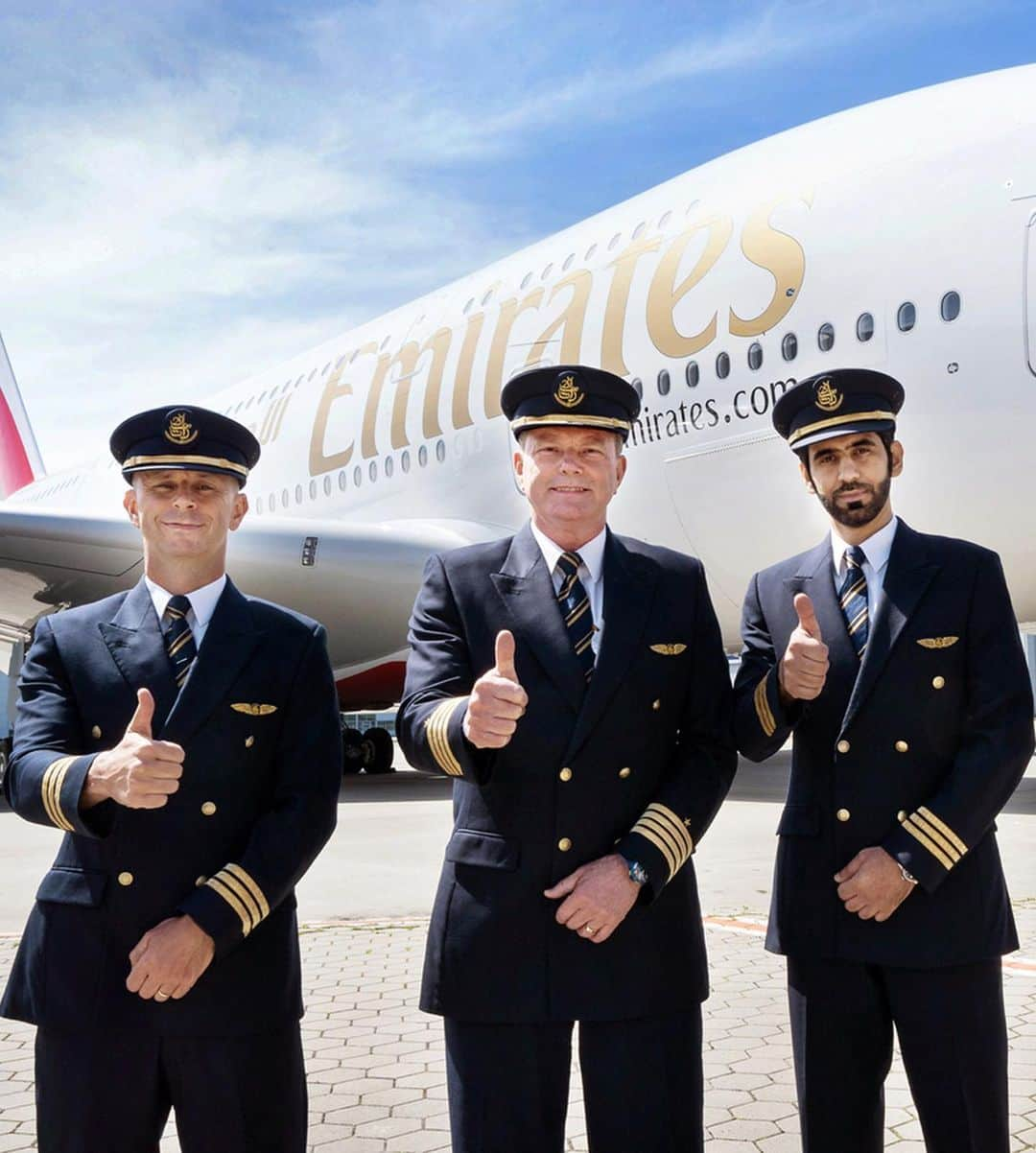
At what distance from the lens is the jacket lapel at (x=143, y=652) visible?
92.7 inches

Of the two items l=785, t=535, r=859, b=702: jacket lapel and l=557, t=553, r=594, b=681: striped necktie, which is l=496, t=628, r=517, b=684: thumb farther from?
l=785, t=535, r=859, b=702: jacket lapel

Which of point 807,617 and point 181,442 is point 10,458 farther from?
point 807,617

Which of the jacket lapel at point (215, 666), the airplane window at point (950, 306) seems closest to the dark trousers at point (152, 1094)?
the jacket lapel at point (215, 666)

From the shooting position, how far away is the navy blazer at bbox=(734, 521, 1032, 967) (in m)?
2.37

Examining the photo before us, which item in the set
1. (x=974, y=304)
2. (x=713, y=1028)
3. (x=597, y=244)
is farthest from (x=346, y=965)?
(x=597, y=244)

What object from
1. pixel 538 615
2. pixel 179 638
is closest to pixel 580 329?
pixel 538 615

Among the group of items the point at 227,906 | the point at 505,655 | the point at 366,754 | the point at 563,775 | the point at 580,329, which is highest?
the point at 580,329

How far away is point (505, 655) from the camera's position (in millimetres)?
2100

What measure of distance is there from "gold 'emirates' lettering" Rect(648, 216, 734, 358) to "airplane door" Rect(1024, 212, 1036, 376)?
7.03 feet

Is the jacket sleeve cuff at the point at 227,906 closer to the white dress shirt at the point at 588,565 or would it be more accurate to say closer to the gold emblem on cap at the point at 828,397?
the white dress shirt at the point at 588,565

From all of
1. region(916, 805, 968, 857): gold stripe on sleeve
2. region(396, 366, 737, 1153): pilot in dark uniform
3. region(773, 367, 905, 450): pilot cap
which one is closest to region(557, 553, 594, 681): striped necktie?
region(396, 366, 737, 1153): pilot in dark uniform

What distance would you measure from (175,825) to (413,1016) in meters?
2.22

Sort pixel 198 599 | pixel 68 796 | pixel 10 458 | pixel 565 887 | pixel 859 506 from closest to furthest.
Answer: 1. pixel 68 796
2. pixel 565 887
3. pixel 198 599
4. pixel 859 506
5. pixel 10 458

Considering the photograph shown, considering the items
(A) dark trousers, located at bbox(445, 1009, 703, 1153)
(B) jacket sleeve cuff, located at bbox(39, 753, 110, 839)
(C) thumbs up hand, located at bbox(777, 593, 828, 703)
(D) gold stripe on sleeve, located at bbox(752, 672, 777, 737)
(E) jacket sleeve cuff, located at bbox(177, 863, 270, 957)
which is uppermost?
(C) thumbs up hand, located at bbox(777, 593, 828, 703)
